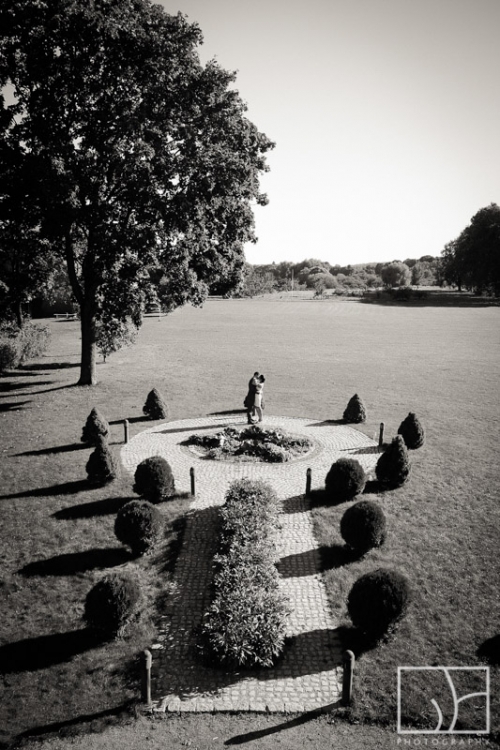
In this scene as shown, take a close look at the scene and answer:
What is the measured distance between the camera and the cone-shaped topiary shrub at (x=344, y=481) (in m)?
14.1

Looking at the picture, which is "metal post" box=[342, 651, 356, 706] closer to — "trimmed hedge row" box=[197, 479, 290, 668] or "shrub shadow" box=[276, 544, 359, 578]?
"trimmed hedge row" box=[197, 479, 290, 668]

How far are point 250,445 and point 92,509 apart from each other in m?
6.60

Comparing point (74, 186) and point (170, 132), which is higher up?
point (170, 132)

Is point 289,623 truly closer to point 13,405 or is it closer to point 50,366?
point 13,405

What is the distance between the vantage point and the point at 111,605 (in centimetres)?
843

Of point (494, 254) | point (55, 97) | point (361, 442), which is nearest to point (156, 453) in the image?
point (361, 442)

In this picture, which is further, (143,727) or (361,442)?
(361,442)

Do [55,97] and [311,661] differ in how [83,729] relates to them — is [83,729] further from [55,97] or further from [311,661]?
[55,97]

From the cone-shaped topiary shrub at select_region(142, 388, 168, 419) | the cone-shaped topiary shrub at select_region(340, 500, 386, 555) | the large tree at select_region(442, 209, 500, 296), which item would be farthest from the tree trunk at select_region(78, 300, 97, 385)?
the large tree at select_region(442, 209, 500, 296)

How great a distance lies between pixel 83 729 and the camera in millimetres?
6863

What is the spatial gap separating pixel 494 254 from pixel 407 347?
53256 millimetres

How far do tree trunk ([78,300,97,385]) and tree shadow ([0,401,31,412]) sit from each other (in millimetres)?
3953

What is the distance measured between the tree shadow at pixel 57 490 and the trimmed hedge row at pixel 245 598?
5.63 metres

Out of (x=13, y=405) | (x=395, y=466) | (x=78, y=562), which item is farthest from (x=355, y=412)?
(x=13, y=405)
